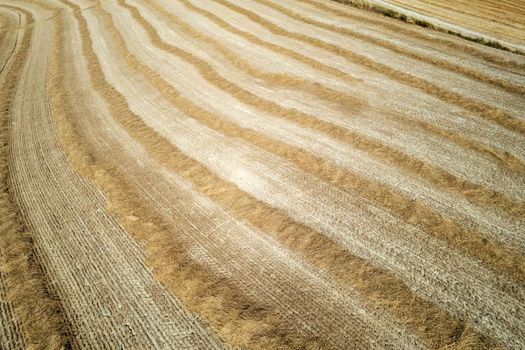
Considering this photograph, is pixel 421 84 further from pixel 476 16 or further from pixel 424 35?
pixel 476 16

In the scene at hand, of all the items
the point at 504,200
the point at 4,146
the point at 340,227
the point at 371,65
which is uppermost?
the point at 371,65

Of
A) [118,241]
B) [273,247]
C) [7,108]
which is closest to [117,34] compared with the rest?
[7,108]

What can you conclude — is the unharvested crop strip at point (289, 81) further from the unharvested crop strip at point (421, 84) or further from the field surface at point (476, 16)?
the field surface at point (476, 16)

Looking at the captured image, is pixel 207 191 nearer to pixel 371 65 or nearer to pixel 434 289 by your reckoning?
pixel 434 289

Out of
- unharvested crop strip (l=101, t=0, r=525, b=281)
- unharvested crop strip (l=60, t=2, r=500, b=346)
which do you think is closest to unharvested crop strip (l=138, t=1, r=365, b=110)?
unharvested crop strip (l=101, t=0, r=525, b=281)

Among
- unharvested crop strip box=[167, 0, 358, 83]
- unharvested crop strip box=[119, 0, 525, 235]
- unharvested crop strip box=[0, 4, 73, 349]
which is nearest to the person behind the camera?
unharvested crop strip box=[0, 4, 73, 349]

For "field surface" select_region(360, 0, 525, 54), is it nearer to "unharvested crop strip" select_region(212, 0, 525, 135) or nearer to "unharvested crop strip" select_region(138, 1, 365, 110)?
"unharvested crop strip" select_region(212, 0, 525, 135)

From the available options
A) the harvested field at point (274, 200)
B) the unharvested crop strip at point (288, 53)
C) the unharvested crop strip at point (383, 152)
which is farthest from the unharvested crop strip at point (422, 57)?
the unharvested crop strip at point (383, 152)
